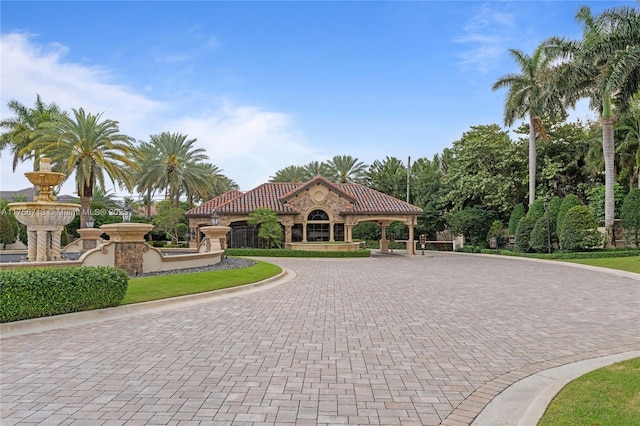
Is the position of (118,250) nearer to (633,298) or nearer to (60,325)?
(60,325)

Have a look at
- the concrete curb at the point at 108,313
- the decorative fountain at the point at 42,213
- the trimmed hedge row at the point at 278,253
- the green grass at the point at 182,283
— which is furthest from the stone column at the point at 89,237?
the concrete curb at the point at 108,313

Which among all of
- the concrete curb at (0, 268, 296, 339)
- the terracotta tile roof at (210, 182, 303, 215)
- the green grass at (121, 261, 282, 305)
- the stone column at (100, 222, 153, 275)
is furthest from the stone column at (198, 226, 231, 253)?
the terracotta tile roof at (210, 182, 303, 215)

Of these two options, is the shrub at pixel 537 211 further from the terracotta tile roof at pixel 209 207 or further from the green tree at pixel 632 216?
the terracotta tile roof at pixel 209 207

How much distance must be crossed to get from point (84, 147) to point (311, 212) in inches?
692

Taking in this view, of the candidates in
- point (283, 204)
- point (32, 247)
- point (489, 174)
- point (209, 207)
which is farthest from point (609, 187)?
point (32, 247)

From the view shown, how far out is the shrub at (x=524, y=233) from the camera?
1425 inches

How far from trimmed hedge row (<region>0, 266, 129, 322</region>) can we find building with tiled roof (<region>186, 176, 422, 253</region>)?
26632mm

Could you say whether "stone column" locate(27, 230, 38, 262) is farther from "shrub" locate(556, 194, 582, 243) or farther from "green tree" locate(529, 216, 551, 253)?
"green tree" locate(529, 216, 551, 253)

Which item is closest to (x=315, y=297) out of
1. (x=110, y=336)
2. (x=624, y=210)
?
(x=110, y=336)

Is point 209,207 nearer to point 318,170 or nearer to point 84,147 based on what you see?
point 84,147

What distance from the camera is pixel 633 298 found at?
1349cm

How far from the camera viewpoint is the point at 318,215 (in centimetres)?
3850

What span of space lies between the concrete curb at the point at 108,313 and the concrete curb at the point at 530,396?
322 inches

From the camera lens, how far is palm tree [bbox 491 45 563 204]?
123 ft
